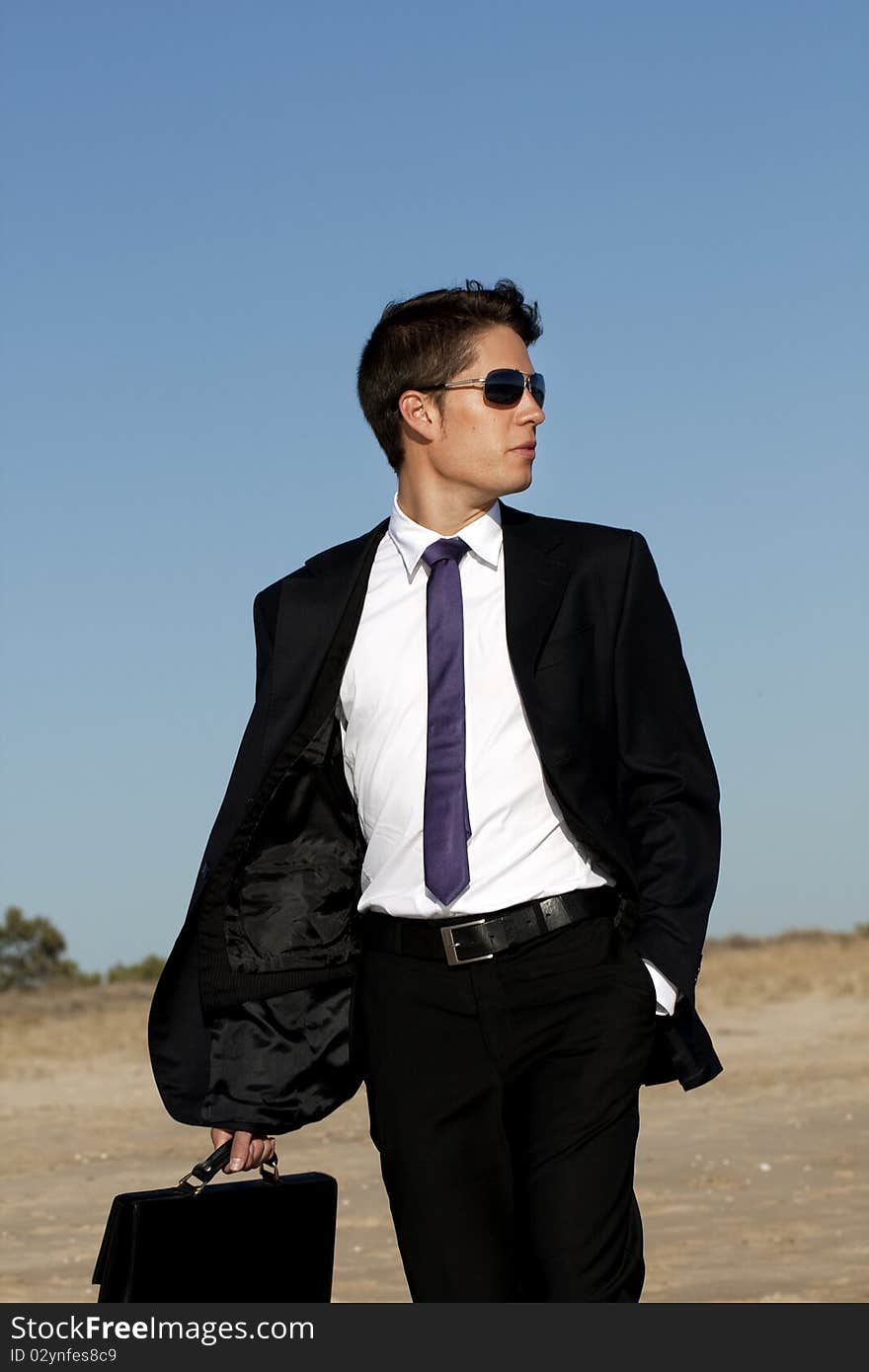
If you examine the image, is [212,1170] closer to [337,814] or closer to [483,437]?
[337,814]

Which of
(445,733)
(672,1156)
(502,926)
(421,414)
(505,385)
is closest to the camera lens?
(502,926)

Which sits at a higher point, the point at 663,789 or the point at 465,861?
the point at 663,789

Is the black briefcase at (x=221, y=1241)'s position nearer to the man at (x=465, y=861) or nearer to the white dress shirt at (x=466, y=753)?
the man at (x=465, y=861)

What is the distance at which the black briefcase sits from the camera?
4672 mm

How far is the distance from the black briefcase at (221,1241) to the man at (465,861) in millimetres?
115

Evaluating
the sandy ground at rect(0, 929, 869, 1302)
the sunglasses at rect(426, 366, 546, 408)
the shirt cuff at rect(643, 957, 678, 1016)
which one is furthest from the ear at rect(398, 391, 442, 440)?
the sandy ground at rect(0, 929, 869, 1302)

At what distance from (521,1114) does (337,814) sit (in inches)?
34.5

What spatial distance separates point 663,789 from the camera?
4574 mm

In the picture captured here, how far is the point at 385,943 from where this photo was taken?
181 inches

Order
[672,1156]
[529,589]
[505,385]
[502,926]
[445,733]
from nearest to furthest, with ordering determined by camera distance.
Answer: [502,926] < [445,733] < [529,589] < [505,385] < [672,1156]

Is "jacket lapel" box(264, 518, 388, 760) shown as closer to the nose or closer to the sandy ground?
the nose

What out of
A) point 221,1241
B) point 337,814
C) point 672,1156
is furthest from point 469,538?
point 672,1156

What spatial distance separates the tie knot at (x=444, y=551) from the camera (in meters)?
4.76

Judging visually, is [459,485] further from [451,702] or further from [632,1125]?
[632,1125]
